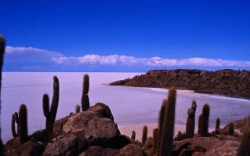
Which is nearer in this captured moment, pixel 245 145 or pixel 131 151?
pixel 245 145

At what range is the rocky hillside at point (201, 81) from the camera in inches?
1993

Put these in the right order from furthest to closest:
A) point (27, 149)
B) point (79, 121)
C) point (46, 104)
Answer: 1. point (46, 104)
2. point (27, 149)
3. point (79, 121)

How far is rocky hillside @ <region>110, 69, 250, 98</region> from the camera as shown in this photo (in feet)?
166

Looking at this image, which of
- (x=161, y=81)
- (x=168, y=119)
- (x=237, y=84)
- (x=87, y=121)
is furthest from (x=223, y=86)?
(x=168, y=119)

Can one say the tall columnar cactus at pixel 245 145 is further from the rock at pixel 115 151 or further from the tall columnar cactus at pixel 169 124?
the rock at pixel 115 151

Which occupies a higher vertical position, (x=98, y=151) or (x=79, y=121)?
(x=79, y=121)

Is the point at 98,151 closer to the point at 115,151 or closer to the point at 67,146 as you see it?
the point at 115,151

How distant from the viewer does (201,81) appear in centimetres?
5631

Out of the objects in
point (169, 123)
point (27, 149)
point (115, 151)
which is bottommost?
point (27, 149)

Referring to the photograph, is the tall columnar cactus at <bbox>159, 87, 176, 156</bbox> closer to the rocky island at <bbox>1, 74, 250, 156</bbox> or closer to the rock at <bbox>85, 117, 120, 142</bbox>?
the rocky island at <bbox>1, 74, 250, 156</bbox>

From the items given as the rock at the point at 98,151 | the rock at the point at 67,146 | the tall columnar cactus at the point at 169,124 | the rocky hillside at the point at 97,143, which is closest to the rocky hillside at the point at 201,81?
the rocky hillside at the point at 97,143

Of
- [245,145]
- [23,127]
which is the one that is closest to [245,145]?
[245,145]

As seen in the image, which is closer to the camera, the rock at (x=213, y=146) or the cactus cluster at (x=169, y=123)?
the cactus cluster at (x=169, y=123)

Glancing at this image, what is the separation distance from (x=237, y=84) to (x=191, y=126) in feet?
132
